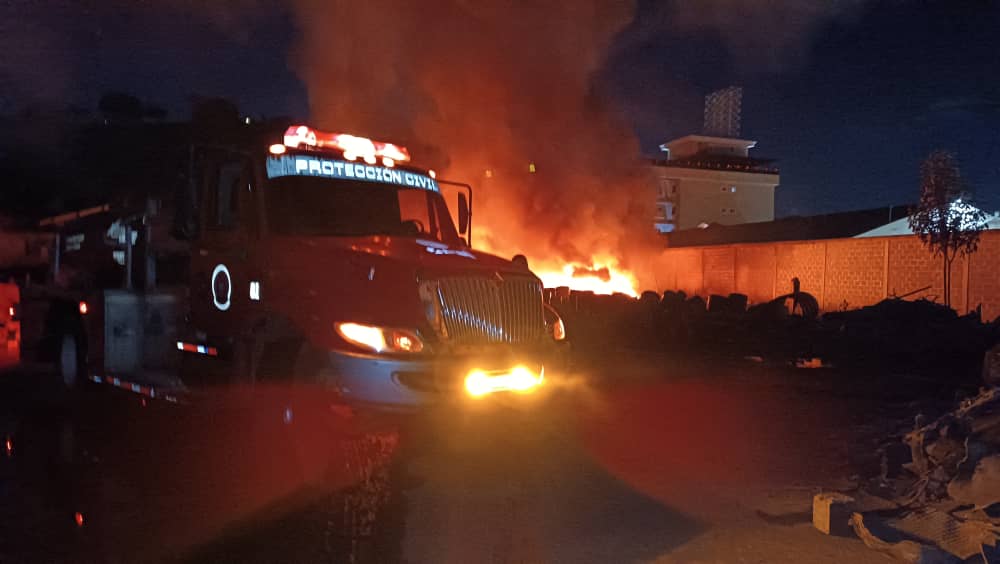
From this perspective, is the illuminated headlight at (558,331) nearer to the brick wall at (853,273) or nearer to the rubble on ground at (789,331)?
the rubble on ground at (789,331)

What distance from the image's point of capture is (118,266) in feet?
24.9

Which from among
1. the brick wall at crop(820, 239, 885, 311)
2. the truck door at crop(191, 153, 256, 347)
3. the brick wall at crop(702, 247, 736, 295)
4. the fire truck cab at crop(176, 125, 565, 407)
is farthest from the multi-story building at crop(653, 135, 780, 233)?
the truck door at crop(191, 153, 256, 347)

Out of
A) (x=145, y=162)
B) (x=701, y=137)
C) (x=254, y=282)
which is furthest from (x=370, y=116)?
(x=701, y=137)

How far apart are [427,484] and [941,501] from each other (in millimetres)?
3523

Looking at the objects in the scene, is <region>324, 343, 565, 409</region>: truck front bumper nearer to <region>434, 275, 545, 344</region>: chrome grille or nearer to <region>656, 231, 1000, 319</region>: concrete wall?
<region>434, 275, 545, 344</region>: chrome grille

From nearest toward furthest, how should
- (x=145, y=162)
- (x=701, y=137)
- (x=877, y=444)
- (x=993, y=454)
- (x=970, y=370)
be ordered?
1. (x=993, y=454)
2. (x=877, y=444)
3. (x=970, y=370)
4. (x=145, y=162)
5. (x=701, y=137)

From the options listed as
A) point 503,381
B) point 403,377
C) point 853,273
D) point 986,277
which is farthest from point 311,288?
point 853,273

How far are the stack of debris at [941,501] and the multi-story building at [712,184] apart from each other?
4019cm

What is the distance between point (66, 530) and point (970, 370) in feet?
42.1

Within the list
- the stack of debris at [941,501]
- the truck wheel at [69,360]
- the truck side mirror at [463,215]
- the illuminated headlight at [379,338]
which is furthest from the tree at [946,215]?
the truck wheel at [69,360]

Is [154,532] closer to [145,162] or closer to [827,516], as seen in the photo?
[827,516]

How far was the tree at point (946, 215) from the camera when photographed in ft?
59.0

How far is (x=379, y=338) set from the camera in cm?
511

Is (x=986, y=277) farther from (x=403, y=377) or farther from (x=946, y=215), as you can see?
(x=403, y=377)
